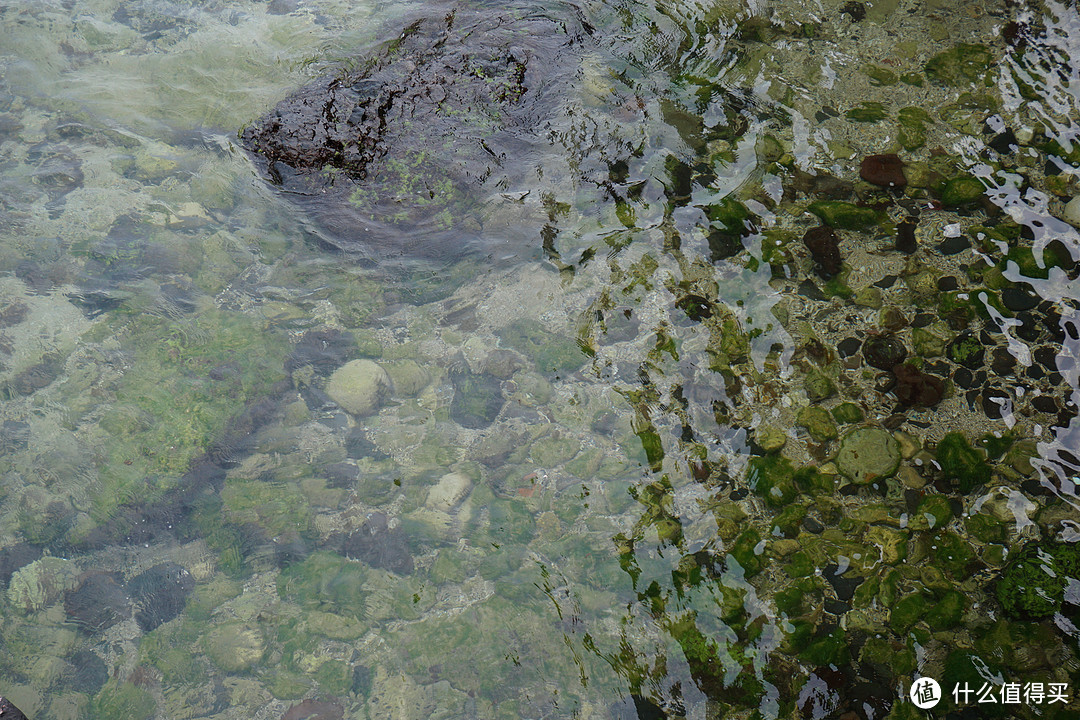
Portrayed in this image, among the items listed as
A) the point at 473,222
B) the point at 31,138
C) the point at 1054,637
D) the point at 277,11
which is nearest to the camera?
the point at 1054,637

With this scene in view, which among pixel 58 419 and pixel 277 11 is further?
pixel 277 11

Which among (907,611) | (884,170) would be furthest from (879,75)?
(907,611)

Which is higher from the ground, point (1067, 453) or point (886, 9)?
point (886, 9)

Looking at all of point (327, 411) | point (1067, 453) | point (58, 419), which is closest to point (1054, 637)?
point (1067, 453)

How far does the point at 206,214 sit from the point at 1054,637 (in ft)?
22.9

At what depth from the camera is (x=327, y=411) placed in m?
4.72

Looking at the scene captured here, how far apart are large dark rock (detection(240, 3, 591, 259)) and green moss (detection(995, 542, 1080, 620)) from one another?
4.08m

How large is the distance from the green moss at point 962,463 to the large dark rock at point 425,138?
136 inches

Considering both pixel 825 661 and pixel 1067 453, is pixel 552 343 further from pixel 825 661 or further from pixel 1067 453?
pixel 1067 453

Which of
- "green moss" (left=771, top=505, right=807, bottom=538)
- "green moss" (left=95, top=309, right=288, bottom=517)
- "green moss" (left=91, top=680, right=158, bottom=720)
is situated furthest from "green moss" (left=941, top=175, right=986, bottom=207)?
"green moss" (left=91, top=680, right=158, bottom=720)

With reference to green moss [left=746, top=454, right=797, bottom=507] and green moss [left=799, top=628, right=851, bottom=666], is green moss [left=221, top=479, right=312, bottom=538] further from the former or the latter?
green moss [left=799, top=628, right=851, bottom=666]

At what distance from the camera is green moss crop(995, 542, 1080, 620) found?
12.1 ft

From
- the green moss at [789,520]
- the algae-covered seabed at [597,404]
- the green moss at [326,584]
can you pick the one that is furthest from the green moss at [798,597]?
the green moss at [326,584]

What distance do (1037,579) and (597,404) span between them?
292 cm
